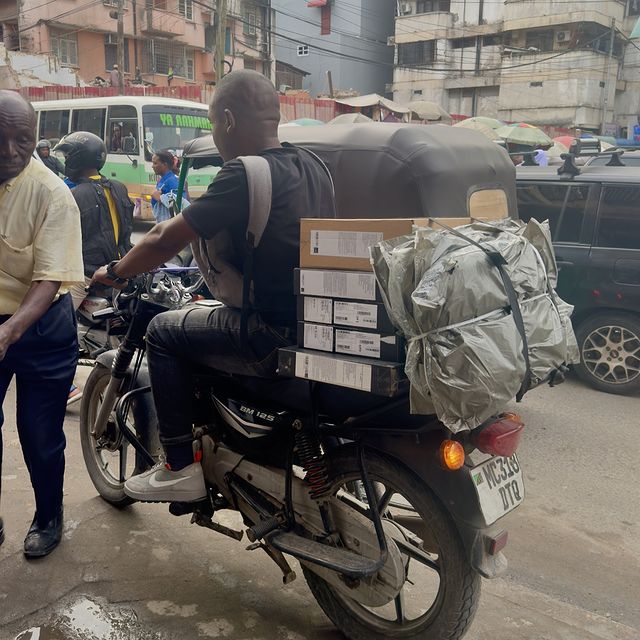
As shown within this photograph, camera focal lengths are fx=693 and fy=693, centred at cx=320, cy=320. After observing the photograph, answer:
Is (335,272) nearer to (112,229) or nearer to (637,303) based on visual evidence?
(112,229)

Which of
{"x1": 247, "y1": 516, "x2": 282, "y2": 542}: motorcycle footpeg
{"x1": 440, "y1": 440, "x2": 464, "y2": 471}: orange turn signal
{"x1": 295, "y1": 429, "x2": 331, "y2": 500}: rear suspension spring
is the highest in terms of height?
{"x1": 440, "y1": 440, "x2": 464, "y2": 471}: orange turn signal

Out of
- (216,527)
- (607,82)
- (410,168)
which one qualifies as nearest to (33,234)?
(216,527)

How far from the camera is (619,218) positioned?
5.84 m

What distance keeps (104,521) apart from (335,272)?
Result: 1.96 metres

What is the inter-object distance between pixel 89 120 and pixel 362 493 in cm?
1513

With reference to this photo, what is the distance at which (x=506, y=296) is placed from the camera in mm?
1964

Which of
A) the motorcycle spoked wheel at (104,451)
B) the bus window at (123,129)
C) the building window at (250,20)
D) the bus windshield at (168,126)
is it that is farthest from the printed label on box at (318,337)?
the building window at (250,20)

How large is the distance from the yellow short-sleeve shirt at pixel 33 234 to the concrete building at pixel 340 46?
4311 cm

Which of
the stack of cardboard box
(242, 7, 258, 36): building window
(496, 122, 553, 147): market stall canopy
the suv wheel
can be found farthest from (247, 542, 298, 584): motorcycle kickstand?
(242, 7, 258, 36): building window

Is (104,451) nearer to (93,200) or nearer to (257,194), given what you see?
(257,194)

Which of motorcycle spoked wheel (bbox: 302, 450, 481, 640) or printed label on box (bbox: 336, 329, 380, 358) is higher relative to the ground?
printed label on box (bbox: 336, 329, 380, 358)

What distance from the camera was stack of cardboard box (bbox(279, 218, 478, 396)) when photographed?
2068 millimetres

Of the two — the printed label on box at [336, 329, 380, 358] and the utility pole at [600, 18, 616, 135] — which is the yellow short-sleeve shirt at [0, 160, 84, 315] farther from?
the utility pole at [600, 18, 616, 135]

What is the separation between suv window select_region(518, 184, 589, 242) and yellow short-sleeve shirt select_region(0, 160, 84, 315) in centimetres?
443
